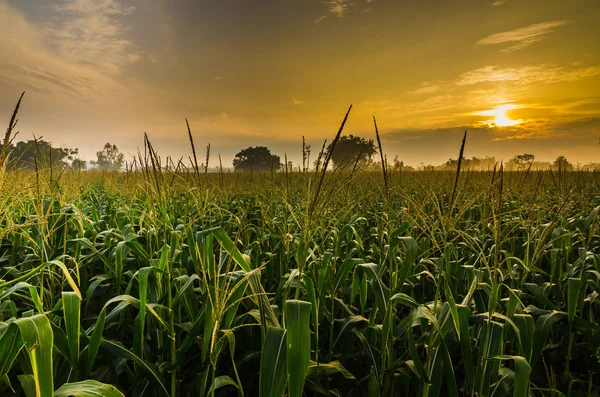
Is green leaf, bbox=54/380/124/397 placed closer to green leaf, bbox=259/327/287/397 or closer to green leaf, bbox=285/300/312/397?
green leaf, bbox=259/327/287/397

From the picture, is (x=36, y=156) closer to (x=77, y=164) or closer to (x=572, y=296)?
(x=572, y=296)

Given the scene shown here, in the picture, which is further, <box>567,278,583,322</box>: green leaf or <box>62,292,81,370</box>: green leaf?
<box>567,278,583,322</box>: green leaf

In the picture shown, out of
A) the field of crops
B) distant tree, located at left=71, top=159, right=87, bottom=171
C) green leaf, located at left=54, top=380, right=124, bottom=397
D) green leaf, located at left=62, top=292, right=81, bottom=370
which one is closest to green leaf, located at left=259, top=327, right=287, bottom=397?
the field of crops

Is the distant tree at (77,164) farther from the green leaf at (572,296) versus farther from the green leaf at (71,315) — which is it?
the green leaf at (572,296)

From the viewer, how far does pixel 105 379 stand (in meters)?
2.02

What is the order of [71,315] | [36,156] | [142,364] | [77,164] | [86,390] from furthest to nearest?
[77,164]
[36,156]
[142,364]
[71,315]
[86,390]

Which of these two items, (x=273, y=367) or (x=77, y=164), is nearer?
(x=273, y=367)

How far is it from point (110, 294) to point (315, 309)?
2.04m

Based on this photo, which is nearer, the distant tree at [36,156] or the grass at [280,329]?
the grass at [280,329]

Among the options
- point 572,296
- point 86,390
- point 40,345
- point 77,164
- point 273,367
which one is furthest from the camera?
point 77,164

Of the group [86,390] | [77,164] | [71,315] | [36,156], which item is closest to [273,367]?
[86,390]

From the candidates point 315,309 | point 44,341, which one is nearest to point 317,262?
point 315,309

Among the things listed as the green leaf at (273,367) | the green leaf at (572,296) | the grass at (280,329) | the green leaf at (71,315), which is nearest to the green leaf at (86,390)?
the grass at (280,329)

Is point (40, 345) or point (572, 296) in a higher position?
point (40, 345)
